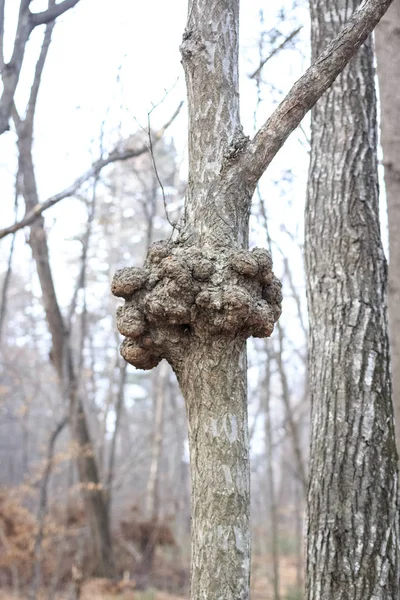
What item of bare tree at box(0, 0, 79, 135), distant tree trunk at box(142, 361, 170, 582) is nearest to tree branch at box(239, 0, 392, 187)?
bare tree at box(0, 0, 79, 135)

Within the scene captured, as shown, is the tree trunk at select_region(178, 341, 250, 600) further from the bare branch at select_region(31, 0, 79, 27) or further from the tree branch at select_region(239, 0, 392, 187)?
the bare branch at select_region(31, 0, 79, 27)

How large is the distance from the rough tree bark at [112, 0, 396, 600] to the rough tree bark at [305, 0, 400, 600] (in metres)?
1.19

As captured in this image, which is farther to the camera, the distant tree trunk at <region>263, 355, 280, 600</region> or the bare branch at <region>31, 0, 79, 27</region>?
the distant tree trunk at <region>263, 355, 280, 600</region>

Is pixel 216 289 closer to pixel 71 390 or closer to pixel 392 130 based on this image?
pixel 392 130

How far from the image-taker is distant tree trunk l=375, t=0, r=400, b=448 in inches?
164

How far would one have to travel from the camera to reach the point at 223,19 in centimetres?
230

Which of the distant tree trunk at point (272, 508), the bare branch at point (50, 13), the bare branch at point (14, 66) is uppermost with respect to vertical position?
the bare branch at point (50, 13)

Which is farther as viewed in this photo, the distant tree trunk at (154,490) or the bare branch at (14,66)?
the distant tree trunk at (154,490)

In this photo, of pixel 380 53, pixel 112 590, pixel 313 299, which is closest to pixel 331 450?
pixel 313 299

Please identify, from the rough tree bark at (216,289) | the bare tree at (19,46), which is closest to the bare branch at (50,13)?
the bare tree at (19,46)

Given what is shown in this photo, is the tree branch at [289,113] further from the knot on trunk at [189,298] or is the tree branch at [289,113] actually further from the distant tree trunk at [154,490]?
the distant tree trunk at [154,490]

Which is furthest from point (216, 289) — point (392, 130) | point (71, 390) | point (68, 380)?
point (71, 390)

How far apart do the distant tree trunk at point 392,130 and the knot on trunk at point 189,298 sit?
230 centimetres

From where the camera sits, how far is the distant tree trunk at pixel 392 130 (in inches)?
164
